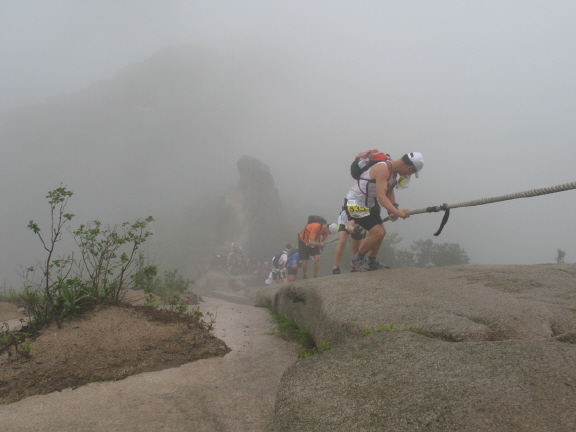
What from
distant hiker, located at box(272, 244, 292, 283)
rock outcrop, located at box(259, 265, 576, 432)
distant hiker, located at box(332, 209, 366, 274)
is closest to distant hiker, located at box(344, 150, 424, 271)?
distant hiker, located at box(332, 209, 366, 274)

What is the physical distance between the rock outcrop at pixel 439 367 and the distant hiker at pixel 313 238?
5.82 meters

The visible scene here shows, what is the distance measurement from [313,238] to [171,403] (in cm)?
724

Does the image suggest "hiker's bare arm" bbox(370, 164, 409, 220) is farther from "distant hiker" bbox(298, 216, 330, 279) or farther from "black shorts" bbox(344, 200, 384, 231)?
"distant hiker" bbox(298, 216, 330, 279)

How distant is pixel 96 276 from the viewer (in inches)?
187

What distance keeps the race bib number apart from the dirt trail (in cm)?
306

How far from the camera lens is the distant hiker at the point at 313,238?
9.78m

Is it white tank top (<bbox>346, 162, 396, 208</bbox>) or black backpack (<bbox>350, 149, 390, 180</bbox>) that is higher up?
black backpack (<bbox>350, 149, 390, 180</bbox>)

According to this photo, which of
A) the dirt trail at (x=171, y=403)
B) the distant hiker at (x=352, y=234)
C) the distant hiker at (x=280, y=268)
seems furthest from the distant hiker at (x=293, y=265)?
the dirt trail at (x=171, y=403)

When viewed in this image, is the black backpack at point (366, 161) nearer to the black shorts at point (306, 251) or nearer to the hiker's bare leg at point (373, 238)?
the hiker's bare leg at point (373, 238)

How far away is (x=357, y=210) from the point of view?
6.25 metres

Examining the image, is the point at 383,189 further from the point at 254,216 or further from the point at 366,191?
the point at 254,216

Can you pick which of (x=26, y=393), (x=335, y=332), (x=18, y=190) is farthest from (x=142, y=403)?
(x=18, y=190)

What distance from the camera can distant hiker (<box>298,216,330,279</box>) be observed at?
978 centimetres

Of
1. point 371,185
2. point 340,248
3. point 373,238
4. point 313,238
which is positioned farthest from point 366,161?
point 313,238
